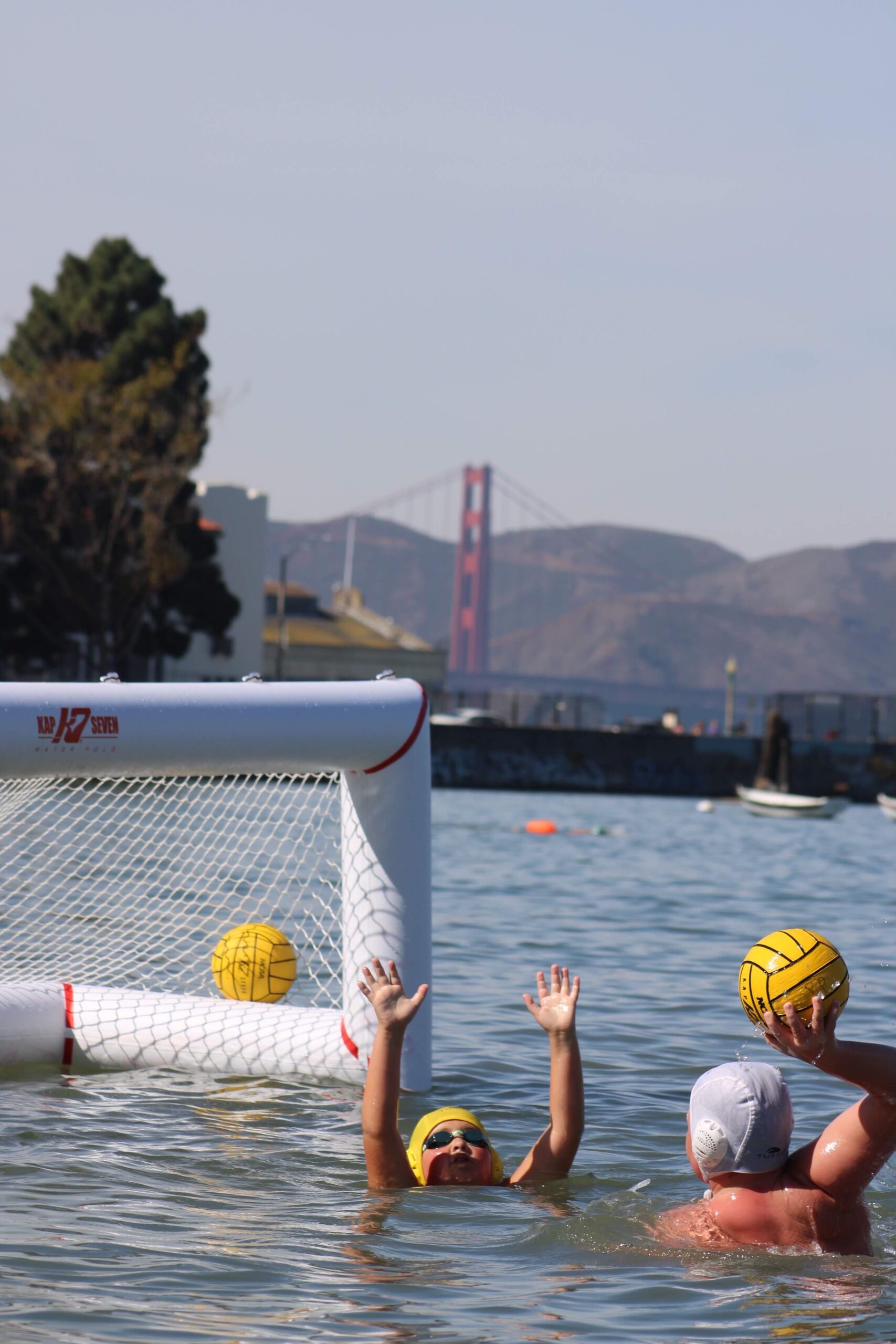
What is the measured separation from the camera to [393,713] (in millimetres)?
7848

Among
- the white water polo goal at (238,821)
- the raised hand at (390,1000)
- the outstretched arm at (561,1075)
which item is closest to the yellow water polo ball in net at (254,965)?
the white water polo goal at (238,821)

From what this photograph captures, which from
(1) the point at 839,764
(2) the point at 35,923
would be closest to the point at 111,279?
(1) the point at 839,764

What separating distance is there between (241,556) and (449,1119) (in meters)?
62.9

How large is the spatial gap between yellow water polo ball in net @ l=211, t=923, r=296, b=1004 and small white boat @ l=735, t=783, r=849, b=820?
116ft

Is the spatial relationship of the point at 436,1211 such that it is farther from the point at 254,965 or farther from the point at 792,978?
the point at 254,965

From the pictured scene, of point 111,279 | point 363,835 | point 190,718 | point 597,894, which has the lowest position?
point 597,894

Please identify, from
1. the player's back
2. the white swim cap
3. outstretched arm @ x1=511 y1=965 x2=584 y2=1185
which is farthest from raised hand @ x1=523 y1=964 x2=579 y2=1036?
the player's back

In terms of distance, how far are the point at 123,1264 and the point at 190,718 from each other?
2.57 m

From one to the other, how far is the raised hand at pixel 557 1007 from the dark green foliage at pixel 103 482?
44501 mm

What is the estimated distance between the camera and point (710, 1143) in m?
5.11

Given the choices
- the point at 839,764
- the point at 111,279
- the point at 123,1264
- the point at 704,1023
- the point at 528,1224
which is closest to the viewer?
the point at 123,1264

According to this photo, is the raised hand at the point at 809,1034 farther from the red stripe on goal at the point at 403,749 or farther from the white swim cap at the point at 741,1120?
the red stripe on goal at the point at 403,749

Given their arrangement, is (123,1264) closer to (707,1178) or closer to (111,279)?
(707,1178)

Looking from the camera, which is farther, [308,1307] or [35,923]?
[35,923]
